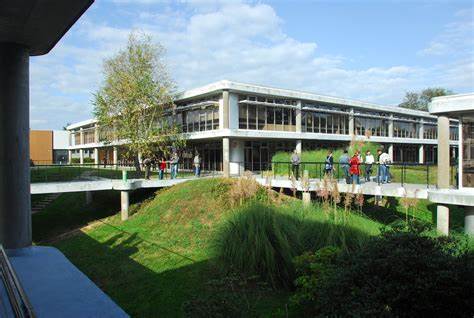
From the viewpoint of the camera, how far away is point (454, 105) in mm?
12633

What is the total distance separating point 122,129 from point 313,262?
21.7 metres

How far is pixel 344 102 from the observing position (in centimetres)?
3725

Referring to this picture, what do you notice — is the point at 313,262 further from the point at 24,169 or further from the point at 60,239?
the point at 60,239

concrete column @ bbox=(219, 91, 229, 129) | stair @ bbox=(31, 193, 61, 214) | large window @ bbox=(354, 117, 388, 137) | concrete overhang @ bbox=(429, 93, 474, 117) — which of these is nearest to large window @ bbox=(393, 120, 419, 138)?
large window @ bbox=(354, 117, 388, 137)

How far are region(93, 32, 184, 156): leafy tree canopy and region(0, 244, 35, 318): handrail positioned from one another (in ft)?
75.7

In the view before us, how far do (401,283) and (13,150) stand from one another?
663cm

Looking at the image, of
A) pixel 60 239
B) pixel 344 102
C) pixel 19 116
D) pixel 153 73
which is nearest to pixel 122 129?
pixel 153 73

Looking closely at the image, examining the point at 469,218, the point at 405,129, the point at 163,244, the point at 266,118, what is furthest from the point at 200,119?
the point at 405,129

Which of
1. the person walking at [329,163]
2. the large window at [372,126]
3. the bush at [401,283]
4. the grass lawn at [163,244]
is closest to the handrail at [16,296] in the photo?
the grass lawn at [163,244]

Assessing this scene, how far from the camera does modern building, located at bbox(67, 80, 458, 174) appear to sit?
1110 inches

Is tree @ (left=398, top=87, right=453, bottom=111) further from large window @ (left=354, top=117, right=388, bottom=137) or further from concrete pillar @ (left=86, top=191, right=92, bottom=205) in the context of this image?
concrete pillar @ (left=86, top=191, right=92, bottom=205)

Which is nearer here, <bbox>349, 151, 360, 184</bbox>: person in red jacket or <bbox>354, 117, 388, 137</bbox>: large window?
<bbox>349, 151, 360, 184</bbox>: person in red jacket

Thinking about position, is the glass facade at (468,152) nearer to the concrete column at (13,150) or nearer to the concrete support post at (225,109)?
the concrete column at (13,150)

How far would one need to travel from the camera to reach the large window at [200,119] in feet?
95.9
